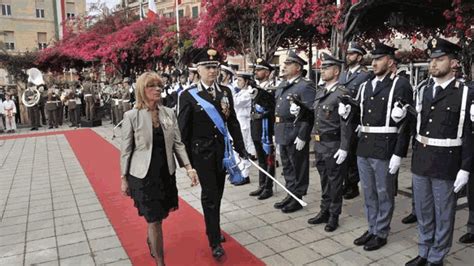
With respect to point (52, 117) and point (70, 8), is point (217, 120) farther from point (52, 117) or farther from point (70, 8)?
point (70, 8)

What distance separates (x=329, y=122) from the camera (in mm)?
4414

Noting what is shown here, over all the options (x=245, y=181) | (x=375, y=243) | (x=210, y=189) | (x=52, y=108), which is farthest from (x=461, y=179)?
(x=52, y=108)

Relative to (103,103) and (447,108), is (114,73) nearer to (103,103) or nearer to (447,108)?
(103,103)

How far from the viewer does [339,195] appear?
14.5 feet

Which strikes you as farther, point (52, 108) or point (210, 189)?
point (52, 108)

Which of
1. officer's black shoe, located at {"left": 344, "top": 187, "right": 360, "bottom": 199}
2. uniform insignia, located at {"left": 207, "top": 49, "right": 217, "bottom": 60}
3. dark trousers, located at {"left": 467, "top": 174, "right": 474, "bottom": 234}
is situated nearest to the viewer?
uniform insignia, located at {"left": 207, "top": 49, "right": 217, "bottom": 60}

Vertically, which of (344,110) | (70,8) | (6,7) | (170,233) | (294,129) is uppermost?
(70,8)

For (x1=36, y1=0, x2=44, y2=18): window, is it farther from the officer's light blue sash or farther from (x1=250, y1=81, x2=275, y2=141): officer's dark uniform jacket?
the officer's light blue sash

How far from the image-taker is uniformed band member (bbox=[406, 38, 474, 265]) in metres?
3.20

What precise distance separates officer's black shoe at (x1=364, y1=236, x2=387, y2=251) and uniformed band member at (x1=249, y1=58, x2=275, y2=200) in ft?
6.47

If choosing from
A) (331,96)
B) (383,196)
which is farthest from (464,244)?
(331,96)

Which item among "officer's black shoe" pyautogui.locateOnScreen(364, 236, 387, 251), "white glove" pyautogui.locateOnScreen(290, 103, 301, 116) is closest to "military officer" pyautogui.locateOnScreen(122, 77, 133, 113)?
"white glove" pyautogui.locateOnScreen(290, 103, 301, 116)

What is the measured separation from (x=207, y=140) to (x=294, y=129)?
1.47 meters

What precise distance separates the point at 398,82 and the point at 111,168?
6231 millimetres
